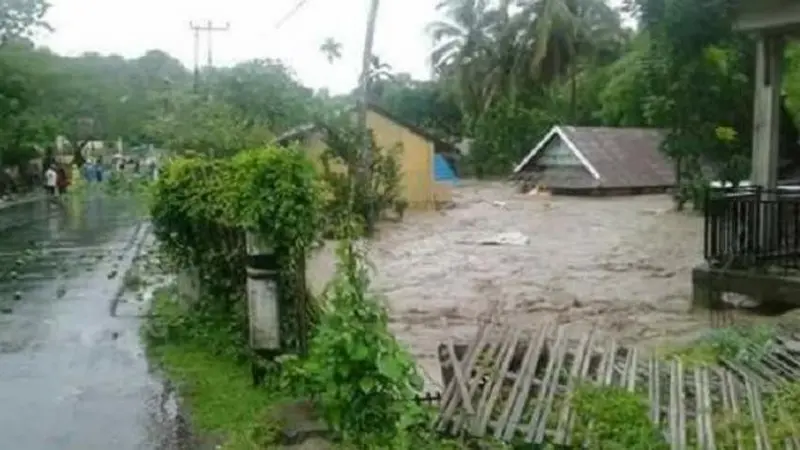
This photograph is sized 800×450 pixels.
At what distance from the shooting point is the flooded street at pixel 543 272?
12.5 metres

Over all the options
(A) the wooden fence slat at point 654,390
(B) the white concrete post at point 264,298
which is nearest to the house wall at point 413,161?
(B) the white concrete post at point 264,298

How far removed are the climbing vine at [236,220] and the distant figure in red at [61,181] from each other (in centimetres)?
3283

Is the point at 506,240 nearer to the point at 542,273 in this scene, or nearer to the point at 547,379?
the point at 542,273

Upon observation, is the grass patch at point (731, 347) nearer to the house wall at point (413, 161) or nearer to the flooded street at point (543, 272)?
the flooded street at point (543, 272)

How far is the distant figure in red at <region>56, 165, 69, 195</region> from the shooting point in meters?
43.2

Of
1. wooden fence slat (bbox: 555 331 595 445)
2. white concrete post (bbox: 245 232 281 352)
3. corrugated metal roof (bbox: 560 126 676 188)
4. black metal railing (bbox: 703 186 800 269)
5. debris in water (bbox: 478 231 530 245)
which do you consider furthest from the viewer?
corrugated metal roof (bbox: 560 126 676 188)

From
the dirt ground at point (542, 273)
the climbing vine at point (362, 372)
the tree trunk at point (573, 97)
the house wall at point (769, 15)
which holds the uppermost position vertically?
the tree trunk at point (573, 97)

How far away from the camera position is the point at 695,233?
25594mm

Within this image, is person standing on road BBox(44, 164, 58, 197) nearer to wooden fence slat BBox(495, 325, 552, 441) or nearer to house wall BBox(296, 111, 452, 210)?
house wall BBox(296, 111, 452, 210)

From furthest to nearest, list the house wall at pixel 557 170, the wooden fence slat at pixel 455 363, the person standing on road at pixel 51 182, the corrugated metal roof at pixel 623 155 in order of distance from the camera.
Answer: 1. the house wall at pixel 557 170
2. the corrugated metal roof at pixel 623 155
3. the person standing on road at pixel 51 182
4. the wooden fence slat at pixel 455 363

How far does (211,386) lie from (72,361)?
220 centimetres

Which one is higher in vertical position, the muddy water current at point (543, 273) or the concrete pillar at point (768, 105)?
the concrete pillar at point (768, 105)

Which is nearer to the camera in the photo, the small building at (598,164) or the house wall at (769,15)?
the house wall at (769,15)

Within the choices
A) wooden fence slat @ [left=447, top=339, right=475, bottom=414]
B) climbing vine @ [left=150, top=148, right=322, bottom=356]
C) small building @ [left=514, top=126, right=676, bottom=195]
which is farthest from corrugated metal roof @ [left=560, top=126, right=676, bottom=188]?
wooden fence slat @ [left=447, top=339, right=475, bottom=414]
